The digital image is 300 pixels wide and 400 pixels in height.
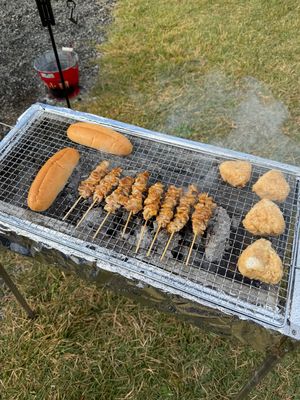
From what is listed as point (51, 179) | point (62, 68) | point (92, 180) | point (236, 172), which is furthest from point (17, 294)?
point (62, 68)

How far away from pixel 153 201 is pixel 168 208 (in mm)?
147

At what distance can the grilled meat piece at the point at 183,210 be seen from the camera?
2.88 metres

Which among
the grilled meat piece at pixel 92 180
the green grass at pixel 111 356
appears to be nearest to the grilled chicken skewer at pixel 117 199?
the grilled meat piece at pixel 92 180

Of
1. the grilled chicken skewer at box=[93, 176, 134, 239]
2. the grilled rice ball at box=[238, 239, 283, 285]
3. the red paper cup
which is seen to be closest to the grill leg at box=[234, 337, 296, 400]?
the grilled rice ball at box=[238, 239, 283, 285]

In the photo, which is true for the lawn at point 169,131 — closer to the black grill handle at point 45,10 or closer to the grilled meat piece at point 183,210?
the grilled meat piece at point 183,210

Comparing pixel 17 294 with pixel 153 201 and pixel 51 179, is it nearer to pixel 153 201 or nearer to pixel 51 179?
pixel 51 179

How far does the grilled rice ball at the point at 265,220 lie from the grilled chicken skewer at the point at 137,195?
2.84ft

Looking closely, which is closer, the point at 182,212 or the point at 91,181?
the point at 182,212

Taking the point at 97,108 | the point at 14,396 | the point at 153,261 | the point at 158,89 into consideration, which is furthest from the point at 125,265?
the point at 158,89

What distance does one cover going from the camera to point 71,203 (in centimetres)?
318

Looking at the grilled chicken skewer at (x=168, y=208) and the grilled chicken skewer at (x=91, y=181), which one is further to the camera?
the grilled chicken skewer at (x=91, y=181)

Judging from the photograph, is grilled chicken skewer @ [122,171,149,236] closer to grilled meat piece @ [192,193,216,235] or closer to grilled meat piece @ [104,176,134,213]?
grilled meat piece @ [104,176,134,213]

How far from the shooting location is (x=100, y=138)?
336 cm

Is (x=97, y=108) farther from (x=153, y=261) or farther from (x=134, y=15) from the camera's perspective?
(x=153, y=261)
